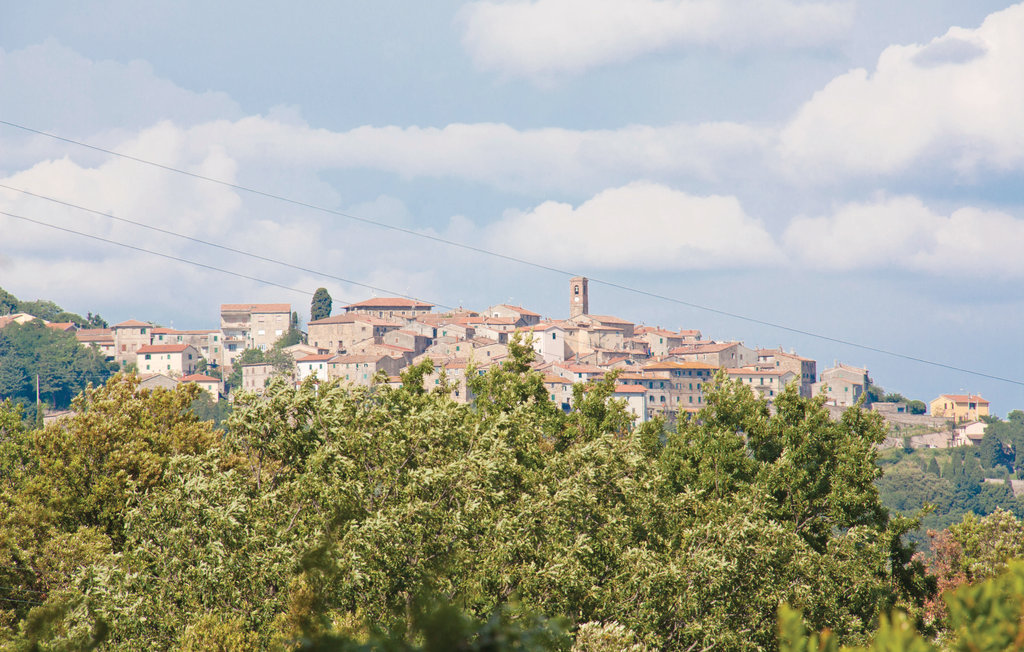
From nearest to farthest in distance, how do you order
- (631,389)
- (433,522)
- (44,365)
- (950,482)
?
1. (433,522)
2. (950,482)
3. (631,389)
4. (44,365)

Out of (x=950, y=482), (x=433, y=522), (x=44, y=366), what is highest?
(x=44, y=366)

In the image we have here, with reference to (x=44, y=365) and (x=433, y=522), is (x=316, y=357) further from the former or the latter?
(x=433, y=522)

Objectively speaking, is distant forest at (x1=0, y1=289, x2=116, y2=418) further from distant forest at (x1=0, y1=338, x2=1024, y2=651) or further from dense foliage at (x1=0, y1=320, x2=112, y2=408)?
→ distant forest at (x1=0, y1=338, x2=1024, y2=651)

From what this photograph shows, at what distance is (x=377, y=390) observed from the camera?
28.6 meters

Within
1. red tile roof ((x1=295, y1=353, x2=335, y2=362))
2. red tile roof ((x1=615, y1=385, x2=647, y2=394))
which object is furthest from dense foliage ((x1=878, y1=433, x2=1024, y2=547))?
red tile roof ((x1=295, y1=353, x2=335, y2=362))

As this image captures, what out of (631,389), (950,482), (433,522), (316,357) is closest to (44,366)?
(316,357)

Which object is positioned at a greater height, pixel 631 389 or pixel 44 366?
pixel 44 366

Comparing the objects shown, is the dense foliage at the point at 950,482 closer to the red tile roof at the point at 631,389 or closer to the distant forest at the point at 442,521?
the red tile roof at the point at 631,389

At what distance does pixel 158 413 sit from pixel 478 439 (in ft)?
45.4

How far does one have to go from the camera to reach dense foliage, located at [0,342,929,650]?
2098 centimetres

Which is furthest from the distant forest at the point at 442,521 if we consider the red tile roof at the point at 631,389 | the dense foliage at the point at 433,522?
the red tile roof at the point at 631,389

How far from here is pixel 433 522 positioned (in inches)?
843

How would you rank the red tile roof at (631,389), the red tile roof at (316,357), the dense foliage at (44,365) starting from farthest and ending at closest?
the red tile roof at (316,357), the dense foliage at (44,365), the red tile roof at (631,389)

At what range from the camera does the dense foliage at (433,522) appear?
2098 centimetres
